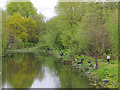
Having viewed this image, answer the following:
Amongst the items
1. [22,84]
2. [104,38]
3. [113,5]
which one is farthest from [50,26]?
[22,84]

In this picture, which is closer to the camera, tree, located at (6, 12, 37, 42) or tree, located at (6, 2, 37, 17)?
tree, located at (6, 12, 37, 42)

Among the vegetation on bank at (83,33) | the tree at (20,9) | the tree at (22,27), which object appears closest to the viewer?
the vegetation on bank at (83,33)

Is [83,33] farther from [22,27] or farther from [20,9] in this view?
[20,9]

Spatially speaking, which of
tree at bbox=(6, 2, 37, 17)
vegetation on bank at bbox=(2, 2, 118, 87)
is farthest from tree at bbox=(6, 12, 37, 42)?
tree at bbox=(6, 2, 37, 17)

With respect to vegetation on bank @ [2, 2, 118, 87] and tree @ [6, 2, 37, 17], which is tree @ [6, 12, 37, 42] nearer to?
vegetation on bank @ [2, 2, 118, 87]

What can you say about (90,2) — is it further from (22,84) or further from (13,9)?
(13,9)

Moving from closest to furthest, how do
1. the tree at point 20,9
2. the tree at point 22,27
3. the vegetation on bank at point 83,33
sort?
the vegetation on bank at point 83,33 < the tree at point 22,27 < the tree at point 20,9

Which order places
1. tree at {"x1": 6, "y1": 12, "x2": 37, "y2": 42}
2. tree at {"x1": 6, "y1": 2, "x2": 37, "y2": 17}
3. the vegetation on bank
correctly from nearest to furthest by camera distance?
the vegetation on bank < tree at {"x1": 6, "y1": 12, "x2": 37, "y2": 42} < tree at {"x1": 6, "y1": 2, "x2": 37, "y2": 17}

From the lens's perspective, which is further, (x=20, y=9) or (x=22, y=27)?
(x=20, y=9)

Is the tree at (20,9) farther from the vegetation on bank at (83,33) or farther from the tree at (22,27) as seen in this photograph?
the tree at (22,27)

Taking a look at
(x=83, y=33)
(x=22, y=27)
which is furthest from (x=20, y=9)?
(x=83, y=33)

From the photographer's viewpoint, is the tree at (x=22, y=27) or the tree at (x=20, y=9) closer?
the tree at (x=22, y=27)

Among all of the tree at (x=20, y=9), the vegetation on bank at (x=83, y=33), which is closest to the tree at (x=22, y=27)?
the vegetation on bank at (x=83, y=33)

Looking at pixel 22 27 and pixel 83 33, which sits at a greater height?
pixel 22 27
